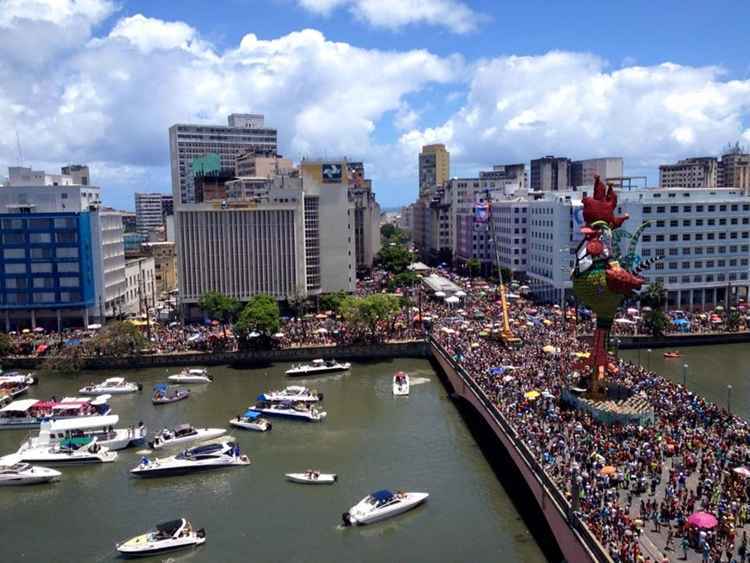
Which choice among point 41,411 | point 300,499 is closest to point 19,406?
point 41,411

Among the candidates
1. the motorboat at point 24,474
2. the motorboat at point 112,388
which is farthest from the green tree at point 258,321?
the motorboat at point 24,474

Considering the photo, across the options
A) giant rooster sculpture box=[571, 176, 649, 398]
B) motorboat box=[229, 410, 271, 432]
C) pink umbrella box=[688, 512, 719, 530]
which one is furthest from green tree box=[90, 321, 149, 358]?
pink umbrella box=[688, 512, 719, 530]

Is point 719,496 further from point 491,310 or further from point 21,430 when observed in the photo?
point 491,310

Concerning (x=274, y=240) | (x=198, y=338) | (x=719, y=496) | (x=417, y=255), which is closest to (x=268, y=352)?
(x=198, y=338)

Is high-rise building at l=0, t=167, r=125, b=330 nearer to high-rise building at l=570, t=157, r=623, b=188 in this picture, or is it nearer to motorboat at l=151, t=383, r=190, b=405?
motorboat at l=151, t=383, r=190, b=405

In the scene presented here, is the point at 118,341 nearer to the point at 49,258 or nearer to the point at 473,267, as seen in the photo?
the point at 49,258

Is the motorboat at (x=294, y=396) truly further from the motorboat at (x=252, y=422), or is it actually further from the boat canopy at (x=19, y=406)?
the boat canopy at (x=19, y=406)
